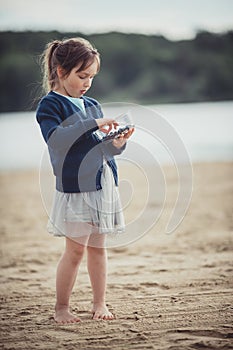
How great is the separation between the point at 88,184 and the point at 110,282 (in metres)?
1.09

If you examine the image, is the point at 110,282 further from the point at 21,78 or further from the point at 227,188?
the point at 21,78

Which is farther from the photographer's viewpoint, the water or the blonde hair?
the water

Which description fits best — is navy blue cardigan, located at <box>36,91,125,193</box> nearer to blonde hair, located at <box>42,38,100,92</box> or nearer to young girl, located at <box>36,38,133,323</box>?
young girl, located at <box>36,38,133,323</box>

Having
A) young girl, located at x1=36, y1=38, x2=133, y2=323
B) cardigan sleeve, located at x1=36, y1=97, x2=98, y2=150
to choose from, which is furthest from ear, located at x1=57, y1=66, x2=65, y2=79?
cardigan sleeve, located at x1=36, y1=97, x2=98, y2=150

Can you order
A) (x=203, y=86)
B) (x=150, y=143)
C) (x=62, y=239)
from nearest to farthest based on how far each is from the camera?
(x=62, y=239) < (x=150, y=143) < (x=203, y=86)

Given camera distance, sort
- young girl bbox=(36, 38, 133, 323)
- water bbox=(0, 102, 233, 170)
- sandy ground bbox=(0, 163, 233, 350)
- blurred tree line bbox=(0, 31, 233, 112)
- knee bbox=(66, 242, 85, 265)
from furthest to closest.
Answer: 1. blurred tree line bbox=(0, 31, 233, 112)
2. water bbox=(0, 102, 233, 170)
3. knee bbox=(66, 242, 85, 265)
4. young girl bbox=(36, 38, 133, 323)
5. sandy ground bbox=(0, 163, 233, 350)

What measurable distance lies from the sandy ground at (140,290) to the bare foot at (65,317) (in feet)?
0.16

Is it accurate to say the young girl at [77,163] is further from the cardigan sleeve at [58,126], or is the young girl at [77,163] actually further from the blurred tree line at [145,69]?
the blurred tree line at [145,69]

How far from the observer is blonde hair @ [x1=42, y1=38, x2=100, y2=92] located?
2.83m

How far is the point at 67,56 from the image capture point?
9.33 ft

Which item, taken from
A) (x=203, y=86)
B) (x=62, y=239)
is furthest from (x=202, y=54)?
(x=62, y=239)

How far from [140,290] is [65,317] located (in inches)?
26.2

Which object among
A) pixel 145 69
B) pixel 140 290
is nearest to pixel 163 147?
pixel 140 290

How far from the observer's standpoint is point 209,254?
171 inches
